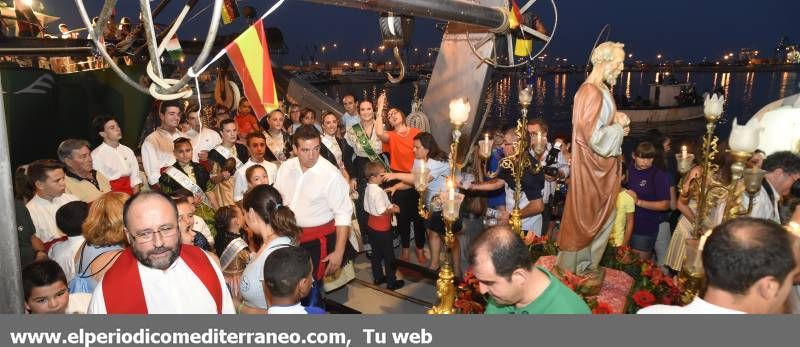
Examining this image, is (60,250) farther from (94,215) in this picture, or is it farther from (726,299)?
(726,299)

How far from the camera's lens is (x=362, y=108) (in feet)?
22.8

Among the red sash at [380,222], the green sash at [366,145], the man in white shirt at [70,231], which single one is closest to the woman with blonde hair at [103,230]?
the man in white shirt at [70,231]

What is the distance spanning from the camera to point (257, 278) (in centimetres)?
330

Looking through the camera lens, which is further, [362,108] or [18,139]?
[18,139]

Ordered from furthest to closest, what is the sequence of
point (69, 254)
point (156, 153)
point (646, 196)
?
point (156, 153) → point (646, 196) → point (69, 254)

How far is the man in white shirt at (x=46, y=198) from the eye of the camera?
13.7 ft

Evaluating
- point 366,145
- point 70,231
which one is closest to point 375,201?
point 366,145

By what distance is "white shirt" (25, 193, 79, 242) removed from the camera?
4207mm

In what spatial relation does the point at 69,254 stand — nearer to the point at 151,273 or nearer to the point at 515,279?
the point at 151,273

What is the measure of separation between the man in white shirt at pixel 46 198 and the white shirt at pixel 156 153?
1.85 metres

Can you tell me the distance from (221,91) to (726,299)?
11.5 metres

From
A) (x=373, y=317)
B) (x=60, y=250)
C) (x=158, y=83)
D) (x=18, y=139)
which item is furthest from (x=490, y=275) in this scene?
(x=18, y=139)

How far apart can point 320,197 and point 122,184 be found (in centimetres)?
280

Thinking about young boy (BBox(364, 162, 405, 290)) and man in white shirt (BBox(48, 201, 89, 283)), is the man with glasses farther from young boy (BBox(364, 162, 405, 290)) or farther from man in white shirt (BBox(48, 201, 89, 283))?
man in white shirt (BBox(48, 201, 89, 283))
